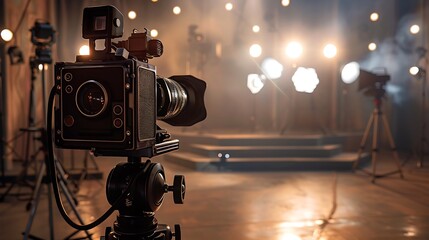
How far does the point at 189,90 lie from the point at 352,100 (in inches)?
305

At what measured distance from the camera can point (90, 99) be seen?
1201 millimetres

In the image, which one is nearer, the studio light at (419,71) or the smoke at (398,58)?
the studio light at (419,71)

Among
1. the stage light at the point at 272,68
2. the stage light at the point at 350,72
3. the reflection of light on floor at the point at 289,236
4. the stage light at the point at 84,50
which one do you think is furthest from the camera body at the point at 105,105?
the stage light at the point at 350,72

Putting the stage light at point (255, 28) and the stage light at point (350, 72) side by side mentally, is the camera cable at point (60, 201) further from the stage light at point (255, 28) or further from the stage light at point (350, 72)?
the stage light at point (350, 72)

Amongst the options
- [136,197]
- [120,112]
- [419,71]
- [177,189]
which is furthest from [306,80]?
[120,112]

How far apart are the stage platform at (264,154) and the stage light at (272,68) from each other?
1.80 metres

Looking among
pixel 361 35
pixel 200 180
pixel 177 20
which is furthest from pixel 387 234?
pixel 177 20

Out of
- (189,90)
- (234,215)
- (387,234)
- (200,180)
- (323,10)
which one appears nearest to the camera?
(189,90)

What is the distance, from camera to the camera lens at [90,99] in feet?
3.88

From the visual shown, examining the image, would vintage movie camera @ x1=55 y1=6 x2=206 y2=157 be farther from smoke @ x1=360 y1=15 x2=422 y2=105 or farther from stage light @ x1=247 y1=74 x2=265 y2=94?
smoke @ x1=360 y1=15 x2=422 y2=105

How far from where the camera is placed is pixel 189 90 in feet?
5.56

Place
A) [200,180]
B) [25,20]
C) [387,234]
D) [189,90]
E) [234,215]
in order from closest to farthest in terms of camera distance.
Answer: [189,90] → [387,234] → [234,215] → [200,180] → [25,20]

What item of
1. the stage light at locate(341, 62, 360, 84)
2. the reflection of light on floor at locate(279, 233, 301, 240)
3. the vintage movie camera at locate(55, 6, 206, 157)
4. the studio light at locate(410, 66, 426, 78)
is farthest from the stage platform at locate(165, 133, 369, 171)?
the vintage movie camera at locate(55, 6, 206, 157)

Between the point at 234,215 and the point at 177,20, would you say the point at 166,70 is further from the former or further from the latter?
the point at 234,215
